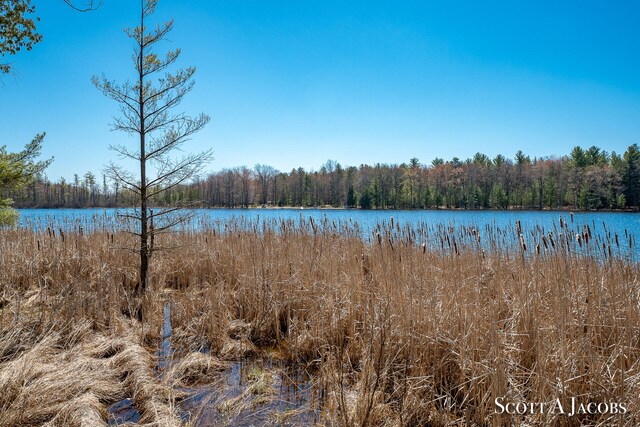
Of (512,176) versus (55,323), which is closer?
(55,323)

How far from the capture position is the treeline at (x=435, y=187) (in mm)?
46000

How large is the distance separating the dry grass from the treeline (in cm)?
3952

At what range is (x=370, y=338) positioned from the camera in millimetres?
2779

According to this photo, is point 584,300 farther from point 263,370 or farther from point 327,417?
point 263,370

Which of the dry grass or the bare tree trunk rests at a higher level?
the bare tree trunk

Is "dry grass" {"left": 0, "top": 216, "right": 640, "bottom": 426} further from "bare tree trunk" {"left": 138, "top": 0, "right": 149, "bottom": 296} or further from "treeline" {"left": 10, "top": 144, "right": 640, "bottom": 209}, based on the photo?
"treeline" {"left": 10, "top": 144, "right": 640, "bottom": 209}

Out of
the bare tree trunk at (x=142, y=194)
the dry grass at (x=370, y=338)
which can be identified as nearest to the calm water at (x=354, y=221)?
the bare tree trunk at (x=142, y=194)

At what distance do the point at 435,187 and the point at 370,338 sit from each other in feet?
226

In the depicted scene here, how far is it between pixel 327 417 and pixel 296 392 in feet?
2.18

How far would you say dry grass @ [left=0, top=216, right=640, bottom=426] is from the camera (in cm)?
232

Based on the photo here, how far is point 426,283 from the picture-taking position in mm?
3863

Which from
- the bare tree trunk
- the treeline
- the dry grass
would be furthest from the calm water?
the treeline

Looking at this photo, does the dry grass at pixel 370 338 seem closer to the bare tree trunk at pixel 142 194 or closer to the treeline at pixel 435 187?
the bare tree trunk at pixel 142 194

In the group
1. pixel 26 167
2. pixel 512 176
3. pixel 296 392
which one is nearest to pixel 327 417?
pixel 296 392
